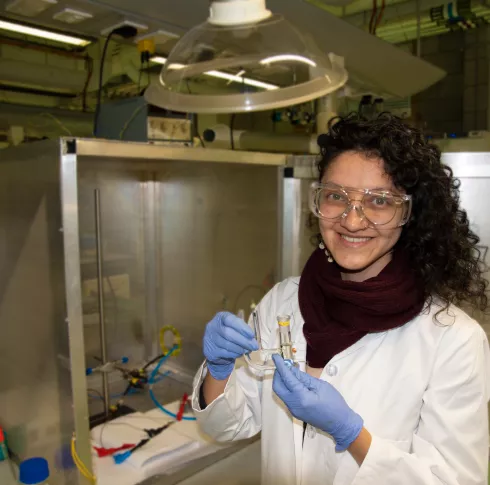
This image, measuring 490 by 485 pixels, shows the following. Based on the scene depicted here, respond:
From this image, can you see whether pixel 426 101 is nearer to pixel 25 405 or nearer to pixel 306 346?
pixel 306 346

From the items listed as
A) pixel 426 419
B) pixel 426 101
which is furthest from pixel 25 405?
pixel 426 101

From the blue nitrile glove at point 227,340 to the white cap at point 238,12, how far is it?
1.93 feet

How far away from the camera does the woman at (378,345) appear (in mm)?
849

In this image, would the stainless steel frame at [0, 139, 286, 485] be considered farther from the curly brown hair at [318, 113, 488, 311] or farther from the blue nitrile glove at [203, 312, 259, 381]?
the curly brown hair at [318, 113, 488, 311]

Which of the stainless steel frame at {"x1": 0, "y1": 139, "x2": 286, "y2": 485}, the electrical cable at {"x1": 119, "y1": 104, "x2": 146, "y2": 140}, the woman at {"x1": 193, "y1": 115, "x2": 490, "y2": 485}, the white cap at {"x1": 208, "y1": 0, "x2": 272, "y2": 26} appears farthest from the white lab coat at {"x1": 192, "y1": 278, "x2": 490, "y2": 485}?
the electrical cable at {"x1": 119, "y1": 104, "x2": 146, "y2": 140}

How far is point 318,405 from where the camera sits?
Answer: 0.83m

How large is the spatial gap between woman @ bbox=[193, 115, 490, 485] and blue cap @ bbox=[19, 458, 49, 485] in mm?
440

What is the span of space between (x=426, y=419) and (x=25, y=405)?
1.08 metres

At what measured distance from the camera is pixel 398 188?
971 millimetres

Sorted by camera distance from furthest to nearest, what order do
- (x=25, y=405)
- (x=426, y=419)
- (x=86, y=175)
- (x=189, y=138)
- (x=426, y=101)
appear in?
(x=426, y=101) → (x=86, y=175) → (x=189, y=138) → (x=25, y=405) → (x=426, y=419)

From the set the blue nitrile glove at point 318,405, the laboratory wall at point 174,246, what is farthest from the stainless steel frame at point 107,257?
the blue nitrile glove at point 318,405

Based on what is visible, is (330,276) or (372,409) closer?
(372,409)

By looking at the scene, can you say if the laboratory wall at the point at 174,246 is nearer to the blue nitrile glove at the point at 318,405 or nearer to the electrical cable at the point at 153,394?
the electrical cable at the point at 153,394

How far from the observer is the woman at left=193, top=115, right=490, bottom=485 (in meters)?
0.85
